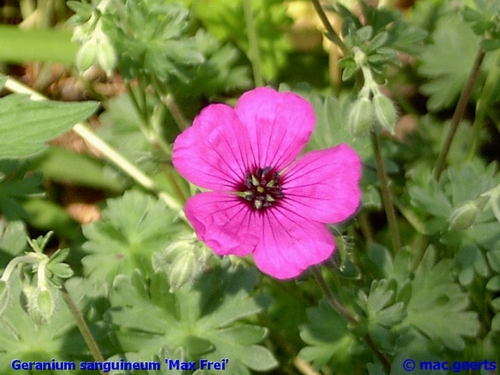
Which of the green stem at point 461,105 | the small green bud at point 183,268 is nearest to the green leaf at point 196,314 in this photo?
the small green bud at point 183,268

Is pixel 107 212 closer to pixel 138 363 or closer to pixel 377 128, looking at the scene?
pixel 138 363

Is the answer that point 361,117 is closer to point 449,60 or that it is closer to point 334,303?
point 334,303

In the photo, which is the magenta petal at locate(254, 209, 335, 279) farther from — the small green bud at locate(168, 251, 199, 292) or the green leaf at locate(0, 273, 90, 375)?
the green leaf at locate(0, 273, 90, 375)

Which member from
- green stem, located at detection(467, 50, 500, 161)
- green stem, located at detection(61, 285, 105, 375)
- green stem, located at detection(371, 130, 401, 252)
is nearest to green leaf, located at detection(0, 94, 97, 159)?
green stem, located at detection(61, 285, 105, 375)

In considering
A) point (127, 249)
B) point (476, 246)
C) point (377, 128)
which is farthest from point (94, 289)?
point (476, 246)

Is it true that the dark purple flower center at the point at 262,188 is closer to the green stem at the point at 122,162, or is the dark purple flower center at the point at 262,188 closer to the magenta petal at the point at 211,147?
the magenta petal at the point at 211,147

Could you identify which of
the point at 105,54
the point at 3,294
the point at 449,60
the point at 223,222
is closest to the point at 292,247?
the point at 223,222
